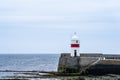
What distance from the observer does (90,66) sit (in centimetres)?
4688

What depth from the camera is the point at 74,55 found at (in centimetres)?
4953

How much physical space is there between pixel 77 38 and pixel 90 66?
3.89 metres

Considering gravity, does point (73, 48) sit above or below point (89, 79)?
above

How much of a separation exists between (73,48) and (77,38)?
1112 millimetres

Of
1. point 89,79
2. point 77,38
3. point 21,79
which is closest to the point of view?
point 89,79

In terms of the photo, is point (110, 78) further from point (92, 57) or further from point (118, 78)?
point (92, 57)

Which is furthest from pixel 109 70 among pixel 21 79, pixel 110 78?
pixel 21 79

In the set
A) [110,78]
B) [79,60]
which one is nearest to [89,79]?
[110,78]

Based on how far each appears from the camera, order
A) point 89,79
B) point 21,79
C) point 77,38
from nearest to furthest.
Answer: point 89,79 < point 21,79 < point 77,38

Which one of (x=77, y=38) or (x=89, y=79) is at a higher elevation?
(x=77, y=38)

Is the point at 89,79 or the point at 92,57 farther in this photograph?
the point at 92,57

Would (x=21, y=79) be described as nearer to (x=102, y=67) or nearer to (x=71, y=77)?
(x=71, y=77)

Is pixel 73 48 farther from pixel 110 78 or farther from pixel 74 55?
pixel 110 78

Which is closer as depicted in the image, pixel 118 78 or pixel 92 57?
pixel 118 78
